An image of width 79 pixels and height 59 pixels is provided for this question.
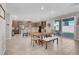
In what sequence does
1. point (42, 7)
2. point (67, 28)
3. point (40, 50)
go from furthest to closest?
point (67, 28) → point (42, 7) → point (40, 50)

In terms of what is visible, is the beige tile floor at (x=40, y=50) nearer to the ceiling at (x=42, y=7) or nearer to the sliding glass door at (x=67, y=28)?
the ceiling at (x=42, y=7)

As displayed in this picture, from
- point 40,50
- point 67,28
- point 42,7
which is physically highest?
point 42,7

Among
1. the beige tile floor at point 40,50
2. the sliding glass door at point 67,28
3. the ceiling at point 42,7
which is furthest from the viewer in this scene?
the sliding glass door at point 67,28

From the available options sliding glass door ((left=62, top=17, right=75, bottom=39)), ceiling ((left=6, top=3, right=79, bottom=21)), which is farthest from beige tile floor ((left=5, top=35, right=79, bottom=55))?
sliding glass door ((left=62, top=17, right=75, bottom=39))

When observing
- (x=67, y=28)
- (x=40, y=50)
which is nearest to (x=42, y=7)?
(x=40, y=50)

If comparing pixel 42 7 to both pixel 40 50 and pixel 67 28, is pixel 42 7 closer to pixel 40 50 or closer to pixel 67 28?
pixel 40 50

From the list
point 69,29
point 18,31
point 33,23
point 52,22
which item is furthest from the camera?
point 33,23

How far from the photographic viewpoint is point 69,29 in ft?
32.9

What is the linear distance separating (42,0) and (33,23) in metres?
14.3

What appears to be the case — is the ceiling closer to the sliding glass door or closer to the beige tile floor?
the beige tile floor

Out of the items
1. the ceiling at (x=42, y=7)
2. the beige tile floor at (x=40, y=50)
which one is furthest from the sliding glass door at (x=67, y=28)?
the beige tile floor at (x=40, y=50)

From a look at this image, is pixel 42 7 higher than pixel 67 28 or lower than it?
higher
